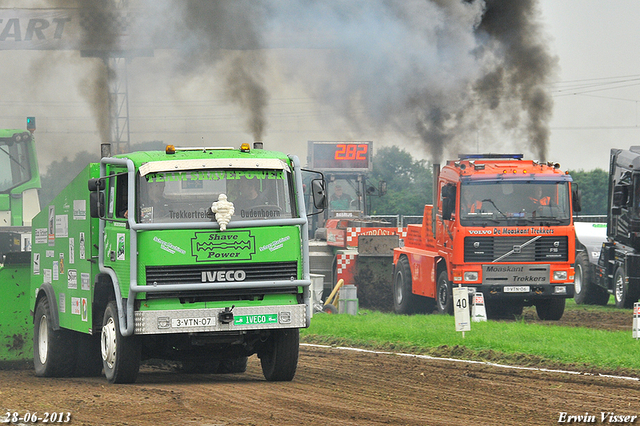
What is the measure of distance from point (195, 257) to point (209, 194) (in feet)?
2.52

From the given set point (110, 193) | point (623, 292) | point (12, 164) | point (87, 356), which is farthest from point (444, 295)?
point (110, 193)

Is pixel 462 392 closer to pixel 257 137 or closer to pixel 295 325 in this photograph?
pixel 295 325

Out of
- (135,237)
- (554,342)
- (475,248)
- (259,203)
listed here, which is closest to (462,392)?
(259,203)

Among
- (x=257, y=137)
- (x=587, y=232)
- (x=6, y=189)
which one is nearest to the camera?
(x=6, y=189)

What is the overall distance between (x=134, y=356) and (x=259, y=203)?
2217 millimetres

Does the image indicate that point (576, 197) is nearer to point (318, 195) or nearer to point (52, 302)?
point (318, 195)

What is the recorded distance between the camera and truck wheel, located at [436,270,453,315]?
21.8m

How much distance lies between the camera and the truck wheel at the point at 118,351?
11.2m

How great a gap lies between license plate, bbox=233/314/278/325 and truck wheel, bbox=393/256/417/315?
13.7 metres

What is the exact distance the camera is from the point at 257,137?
24938mm

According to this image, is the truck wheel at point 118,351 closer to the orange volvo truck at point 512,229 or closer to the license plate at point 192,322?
the license plate at point 192,322

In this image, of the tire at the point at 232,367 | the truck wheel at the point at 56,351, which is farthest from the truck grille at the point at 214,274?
the truck wheel at the point at 56,351

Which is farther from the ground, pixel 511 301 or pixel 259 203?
pixel 259 203

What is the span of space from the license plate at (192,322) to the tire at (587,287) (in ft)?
58.0
